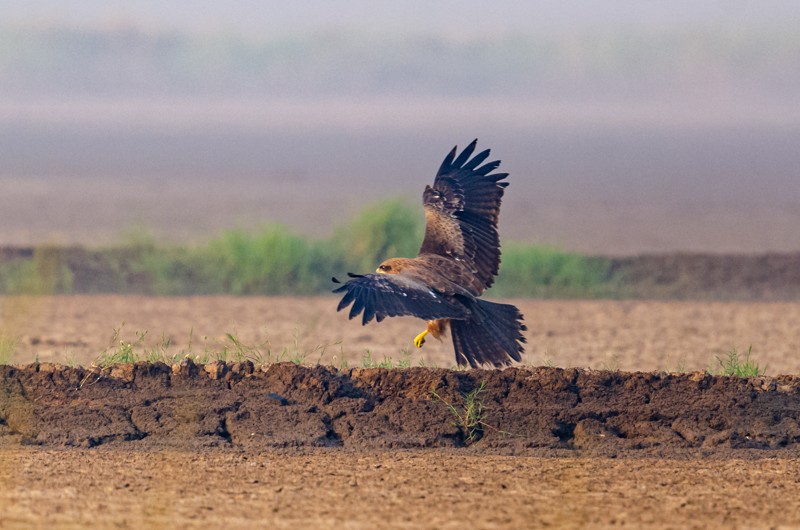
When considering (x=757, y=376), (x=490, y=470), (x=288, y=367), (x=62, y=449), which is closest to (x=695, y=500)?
(x=490, y=470)

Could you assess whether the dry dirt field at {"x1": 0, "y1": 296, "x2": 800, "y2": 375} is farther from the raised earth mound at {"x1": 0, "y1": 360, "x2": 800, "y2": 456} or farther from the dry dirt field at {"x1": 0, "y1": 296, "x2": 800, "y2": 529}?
the dry dirt field at {"x1": 0, "y1": 296, "x2": 800, "y2": 529}

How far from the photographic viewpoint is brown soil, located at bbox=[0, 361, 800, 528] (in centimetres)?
583

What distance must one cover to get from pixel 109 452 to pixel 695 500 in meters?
3.21

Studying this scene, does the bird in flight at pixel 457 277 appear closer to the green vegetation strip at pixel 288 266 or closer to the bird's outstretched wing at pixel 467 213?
the bird's outstretched wing at pixel 467 213

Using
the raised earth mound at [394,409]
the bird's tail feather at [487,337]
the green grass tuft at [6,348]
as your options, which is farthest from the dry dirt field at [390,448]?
the green grass tuft at [6,348]

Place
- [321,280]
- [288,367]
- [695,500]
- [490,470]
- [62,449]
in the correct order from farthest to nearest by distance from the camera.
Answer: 1. [321,280]
2. [288,367]
3. [62,449]
4. [490,470]
5. [695,500]

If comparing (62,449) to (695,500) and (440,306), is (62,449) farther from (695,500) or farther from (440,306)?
(695,500)

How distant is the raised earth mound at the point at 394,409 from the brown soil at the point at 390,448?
0.01 metres

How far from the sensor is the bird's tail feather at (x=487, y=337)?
25.2ft

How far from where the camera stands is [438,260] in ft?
26.8

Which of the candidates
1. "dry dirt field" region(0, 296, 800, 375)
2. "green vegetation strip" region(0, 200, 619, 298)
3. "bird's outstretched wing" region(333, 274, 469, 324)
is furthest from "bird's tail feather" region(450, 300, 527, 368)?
"green vegetation strip" region(0, 200, 619, 298)

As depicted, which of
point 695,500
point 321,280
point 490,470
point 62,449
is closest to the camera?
point 695,500

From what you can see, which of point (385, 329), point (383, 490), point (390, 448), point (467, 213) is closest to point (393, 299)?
point (390, 448)

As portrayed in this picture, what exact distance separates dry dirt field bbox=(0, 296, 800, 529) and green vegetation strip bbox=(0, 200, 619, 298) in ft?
25.8
